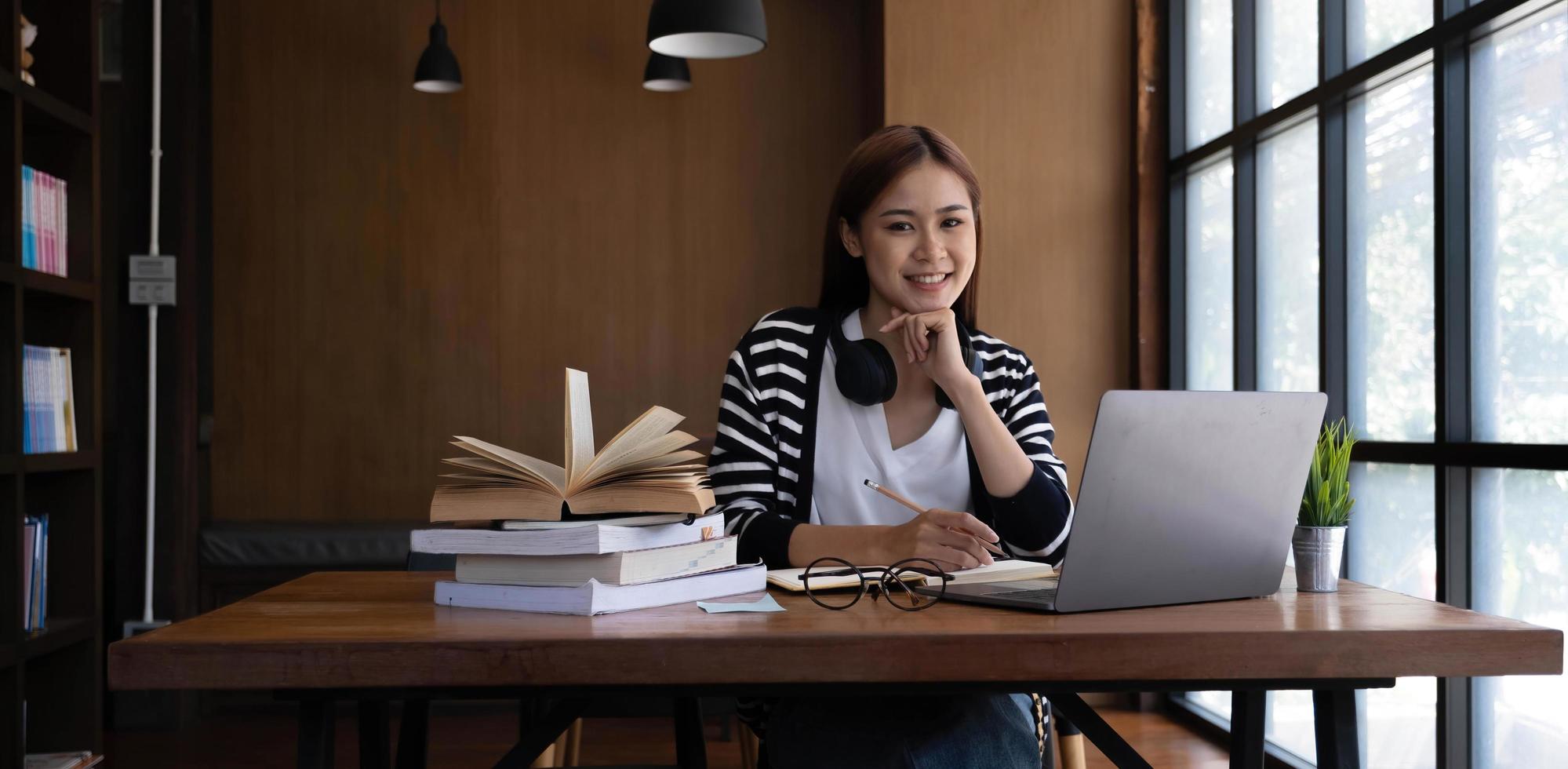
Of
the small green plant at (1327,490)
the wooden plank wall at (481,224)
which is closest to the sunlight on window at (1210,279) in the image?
the wooden plank wall at (481,224)

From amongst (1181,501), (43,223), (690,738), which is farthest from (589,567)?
(43,223)

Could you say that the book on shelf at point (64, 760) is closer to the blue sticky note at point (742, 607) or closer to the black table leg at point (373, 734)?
the black table leg at point (373, 734)

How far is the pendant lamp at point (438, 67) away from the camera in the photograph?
4207 mm

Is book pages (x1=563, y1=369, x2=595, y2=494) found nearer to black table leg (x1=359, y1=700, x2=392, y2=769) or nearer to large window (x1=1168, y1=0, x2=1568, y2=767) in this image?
black table leg (x1=359, y1=700, x2=392, y2=769)

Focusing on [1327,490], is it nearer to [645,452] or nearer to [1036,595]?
[1036,595]

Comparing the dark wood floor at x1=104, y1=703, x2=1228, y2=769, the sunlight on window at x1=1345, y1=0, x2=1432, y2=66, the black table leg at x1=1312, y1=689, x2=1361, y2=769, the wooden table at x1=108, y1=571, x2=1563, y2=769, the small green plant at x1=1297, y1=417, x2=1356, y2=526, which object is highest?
the sunlight on window at x1=1345, y1=0, x2=1432, y2=66

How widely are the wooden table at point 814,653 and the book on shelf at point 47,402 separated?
7.50 ft

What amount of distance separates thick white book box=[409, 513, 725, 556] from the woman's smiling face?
2.11 ft

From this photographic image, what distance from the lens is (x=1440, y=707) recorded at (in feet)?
8.46

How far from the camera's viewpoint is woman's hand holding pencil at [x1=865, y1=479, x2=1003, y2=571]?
4.45ft

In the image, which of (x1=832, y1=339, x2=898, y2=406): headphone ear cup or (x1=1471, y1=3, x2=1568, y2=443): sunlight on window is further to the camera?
(x1=1471, y1=3, x2=1568, y2=443): sunlight on window

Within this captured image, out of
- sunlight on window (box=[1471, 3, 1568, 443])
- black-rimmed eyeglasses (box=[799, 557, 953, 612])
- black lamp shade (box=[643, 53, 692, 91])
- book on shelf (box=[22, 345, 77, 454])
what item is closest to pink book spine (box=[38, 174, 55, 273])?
book on shelf (box=[22, 345, 77, 454])

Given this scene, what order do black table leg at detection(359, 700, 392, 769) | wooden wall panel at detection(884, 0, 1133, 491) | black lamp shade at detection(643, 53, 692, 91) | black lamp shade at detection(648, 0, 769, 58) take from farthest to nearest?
black lamp shade at detection(643, 53, 692, 91)
wooden wall panel at detection(884, 0, 1133, 491)
black lamp shade at detection(648, 0, 769, 58)
black table leg at detection(359, 700, 392, 769)

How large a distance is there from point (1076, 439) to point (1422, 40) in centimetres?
172
